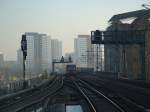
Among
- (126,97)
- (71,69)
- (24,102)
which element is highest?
(71,69)

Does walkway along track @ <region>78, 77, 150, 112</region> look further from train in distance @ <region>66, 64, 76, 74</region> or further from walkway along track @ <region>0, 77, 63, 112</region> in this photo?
train in distance @ <region>66, 64, 76, 74</region>

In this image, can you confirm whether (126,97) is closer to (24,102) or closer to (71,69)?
(24,102)

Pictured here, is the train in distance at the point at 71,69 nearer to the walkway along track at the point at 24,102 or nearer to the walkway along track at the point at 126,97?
the walkway along track at the point at 126,97

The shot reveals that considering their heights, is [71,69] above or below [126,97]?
above

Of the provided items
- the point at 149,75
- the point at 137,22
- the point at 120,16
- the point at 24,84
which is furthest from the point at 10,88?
the point at 120,16

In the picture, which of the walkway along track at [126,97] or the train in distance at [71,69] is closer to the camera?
the walkway along track at [126,97]

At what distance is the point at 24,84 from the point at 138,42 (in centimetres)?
4315

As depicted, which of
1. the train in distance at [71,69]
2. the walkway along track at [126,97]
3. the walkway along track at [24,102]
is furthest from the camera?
the train in distance at [71,69]

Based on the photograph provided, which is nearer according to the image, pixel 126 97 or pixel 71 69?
pixel 126 97

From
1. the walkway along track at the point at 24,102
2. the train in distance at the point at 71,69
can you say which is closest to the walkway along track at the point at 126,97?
the walkway along track at the point at 24,102

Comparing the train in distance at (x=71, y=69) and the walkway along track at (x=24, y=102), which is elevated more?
the train in distance at (x=71, y=69)

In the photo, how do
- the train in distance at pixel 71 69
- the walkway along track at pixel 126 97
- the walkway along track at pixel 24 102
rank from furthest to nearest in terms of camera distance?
the train in distance at pixel 71 69 < the walkway along track at pixel 24 102 < the walkway along track at pixel 126 97

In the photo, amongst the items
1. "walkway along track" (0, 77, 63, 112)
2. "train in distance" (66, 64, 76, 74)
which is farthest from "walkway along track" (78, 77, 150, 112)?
"train in distance" (66, 64, 76, 74)

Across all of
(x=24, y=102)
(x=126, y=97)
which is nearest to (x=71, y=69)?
(x=126, y=97)
